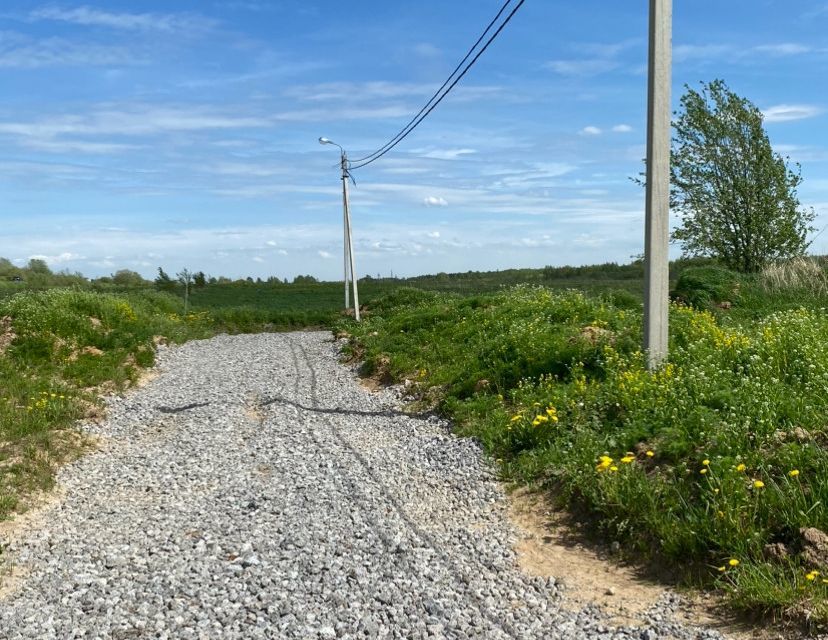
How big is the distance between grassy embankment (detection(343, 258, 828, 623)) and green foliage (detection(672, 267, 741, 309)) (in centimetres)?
330

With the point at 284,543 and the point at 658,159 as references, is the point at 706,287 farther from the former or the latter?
the point at 284,543

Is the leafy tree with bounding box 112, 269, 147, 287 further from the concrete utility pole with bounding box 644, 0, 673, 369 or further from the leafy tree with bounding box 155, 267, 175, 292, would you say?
the concrete utility pole with bounding box 644, 0, 673, 369

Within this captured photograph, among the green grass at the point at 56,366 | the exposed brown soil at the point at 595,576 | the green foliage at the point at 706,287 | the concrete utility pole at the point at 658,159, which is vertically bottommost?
the exposed brown soil at the point at 595,576

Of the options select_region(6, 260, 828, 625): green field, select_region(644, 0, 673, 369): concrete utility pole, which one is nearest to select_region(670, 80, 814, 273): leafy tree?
select_region(6, 260, 828, 625): green field

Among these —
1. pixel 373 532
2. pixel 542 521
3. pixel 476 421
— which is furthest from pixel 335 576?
pixel 476 421

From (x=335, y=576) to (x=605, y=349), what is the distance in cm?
589

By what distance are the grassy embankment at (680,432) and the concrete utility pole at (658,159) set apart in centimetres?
89

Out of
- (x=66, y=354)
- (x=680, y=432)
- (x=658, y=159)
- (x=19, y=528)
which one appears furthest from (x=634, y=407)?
(x=66, y=354)

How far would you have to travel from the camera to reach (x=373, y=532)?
22.4 feet

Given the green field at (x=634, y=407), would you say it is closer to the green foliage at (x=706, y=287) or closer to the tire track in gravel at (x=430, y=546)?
the green foliage at (x=706, y=287)

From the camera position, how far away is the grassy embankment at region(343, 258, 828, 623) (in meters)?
5.46

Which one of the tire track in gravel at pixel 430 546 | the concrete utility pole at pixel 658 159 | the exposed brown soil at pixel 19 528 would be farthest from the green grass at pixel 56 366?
the concrete utility pole at pixel 658 159

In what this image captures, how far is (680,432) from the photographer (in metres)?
7.05

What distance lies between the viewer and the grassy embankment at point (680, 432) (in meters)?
5.46
